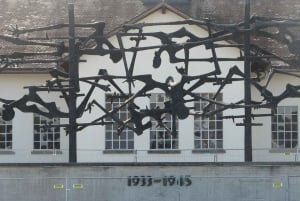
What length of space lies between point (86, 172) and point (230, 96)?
503 inches

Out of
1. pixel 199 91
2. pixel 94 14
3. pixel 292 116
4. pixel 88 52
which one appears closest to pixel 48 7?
pixel 94 14

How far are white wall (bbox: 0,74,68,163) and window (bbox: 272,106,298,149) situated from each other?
9.45 metres

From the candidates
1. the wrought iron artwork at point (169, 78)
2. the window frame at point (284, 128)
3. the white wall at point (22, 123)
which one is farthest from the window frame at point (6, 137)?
the wrought iron artwork at point (169, 78)

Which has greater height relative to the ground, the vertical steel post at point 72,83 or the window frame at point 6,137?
the vertical steel post at point 72,83

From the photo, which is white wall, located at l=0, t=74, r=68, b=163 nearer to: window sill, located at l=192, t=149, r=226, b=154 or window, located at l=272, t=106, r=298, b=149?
window sill, located at l=192, t=149, r=226, b=154

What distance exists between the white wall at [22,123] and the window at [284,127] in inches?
372

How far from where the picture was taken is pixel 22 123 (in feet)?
110

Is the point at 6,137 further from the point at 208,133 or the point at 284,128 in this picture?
the point at 284,128

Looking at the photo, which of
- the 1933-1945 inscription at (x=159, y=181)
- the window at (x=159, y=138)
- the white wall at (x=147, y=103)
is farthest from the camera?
the window at (x=159, y=138)

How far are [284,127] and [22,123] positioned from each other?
38.8 feet

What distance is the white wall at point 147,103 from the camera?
31.8 meters

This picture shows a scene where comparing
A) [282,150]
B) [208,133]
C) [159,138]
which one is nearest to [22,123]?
[159,138]

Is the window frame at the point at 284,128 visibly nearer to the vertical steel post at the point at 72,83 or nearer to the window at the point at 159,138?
the window at the point at 159,138

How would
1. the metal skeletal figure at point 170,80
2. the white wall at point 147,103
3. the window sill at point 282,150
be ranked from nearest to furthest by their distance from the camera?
the metal skeletal figure at point 170,80
the white wall at point 147,103
the window sill at point 282,150
